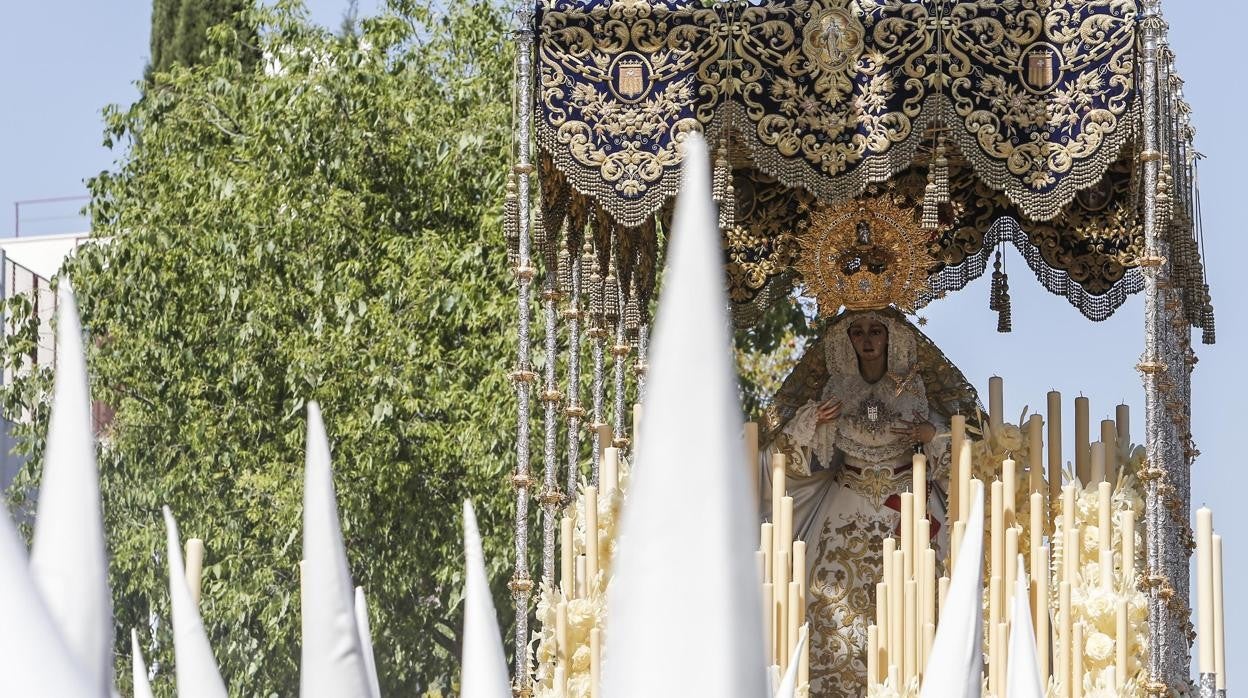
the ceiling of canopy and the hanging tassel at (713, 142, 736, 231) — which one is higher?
the ceiling of canopy

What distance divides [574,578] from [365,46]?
995 centimetres

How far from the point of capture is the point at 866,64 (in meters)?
8.94

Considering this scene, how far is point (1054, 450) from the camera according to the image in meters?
9.41

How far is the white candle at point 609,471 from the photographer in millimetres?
9156

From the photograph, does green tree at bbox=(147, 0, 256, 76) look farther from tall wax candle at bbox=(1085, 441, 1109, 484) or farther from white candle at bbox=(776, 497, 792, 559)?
tall wax candle at bbox=(1085, 441, 1109, 484)

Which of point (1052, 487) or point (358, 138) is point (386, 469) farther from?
point (1052, 487)

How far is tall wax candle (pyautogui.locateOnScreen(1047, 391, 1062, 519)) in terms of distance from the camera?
9.38 metres

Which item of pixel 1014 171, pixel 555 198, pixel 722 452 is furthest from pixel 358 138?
pixel 722 452

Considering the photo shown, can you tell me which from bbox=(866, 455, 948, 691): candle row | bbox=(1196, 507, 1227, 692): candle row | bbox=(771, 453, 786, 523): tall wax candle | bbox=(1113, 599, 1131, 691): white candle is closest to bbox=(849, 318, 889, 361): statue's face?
bbox=(771, 453, 786, 523): tall wax candle

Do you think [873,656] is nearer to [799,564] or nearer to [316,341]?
[799,564]

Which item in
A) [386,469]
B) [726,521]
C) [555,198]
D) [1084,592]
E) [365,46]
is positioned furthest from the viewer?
[365,46]

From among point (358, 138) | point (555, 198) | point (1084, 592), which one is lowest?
point (1084, 592)

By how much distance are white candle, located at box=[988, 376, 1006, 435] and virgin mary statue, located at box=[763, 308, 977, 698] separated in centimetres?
31

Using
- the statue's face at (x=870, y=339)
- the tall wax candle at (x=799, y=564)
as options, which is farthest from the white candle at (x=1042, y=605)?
the statue's face at (x=870, y=339)
